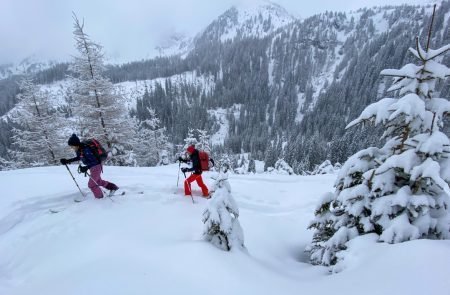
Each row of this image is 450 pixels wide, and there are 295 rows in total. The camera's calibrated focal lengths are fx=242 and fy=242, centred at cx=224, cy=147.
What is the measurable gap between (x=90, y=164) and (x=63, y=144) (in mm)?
16907

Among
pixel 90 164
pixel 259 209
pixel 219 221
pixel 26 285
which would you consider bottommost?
pixel 259 209

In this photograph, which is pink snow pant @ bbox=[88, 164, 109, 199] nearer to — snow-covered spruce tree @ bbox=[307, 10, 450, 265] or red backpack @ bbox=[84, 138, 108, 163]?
red backpack @ bbox=[84, 138, 108, 163]

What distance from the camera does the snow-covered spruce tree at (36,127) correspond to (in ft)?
66.4

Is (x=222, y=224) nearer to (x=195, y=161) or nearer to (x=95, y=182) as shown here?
(x=195, y=161)

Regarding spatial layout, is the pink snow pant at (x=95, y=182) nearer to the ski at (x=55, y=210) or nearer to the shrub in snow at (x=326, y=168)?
the ski at (x=55, y=210)

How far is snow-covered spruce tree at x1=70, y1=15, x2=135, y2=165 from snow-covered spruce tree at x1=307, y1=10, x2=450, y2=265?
645 inches

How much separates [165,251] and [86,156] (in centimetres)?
463

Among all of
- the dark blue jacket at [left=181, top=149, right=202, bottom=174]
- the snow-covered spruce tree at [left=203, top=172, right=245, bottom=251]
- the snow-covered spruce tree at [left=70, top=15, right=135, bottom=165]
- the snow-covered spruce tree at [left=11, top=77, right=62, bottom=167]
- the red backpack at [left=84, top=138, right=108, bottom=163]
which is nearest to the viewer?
the snow-covered spruce tree at [left=203, top=172, right=245, bottom=251]

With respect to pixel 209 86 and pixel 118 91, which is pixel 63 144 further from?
pixel 209 86

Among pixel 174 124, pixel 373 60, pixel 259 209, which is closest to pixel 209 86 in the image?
pixel 174 124

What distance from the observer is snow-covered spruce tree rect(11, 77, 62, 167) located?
66.4 ft

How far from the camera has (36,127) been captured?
20.4 m

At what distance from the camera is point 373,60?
147 metres

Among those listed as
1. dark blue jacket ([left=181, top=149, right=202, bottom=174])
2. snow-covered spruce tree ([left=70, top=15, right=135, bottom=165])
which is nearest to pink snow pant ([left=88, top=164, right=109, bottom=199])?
dark blue jacket ([left=181, top=149, right=202, bottom=174])
